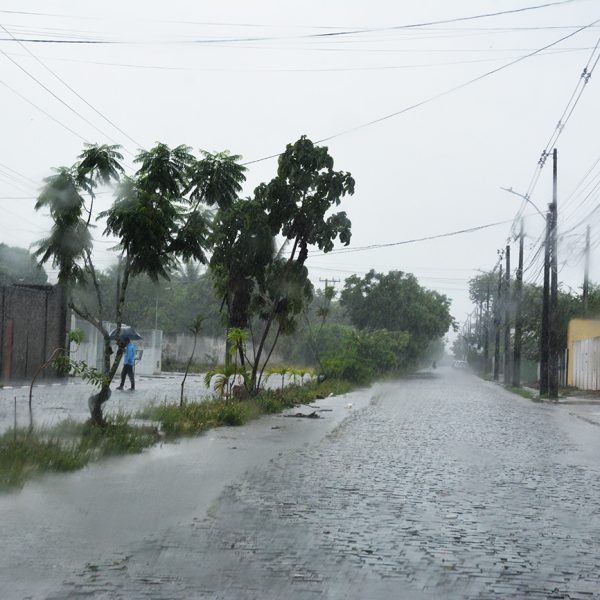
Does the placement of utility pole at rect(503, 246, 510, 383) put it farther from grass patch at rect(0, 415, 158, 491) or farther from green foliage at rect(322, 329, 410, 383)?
grass patch at rect(0, 415, 158, 491)

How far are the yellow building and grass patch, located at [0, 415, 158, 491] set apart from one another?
34274 mm

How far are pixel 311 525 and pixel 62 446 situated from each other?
5.32m

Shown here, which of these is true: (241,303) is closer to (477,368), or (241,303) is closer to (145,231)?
(145,231)

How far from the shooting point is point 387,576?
680cm

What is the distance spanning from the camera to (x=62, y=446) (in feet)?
42.5

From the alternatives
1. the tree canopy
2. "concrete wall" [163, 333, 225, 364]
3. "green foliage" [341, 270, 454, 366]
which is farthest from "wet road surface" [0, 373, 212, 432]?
"green foliage" [341, 270, 454, 366]

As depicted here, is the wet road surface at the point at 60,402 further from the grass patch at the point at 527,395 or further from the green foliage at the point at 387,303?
the green foliage at the point at 387,303

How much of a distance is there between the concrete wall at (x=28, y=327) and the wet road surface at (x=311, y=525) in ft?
63.4

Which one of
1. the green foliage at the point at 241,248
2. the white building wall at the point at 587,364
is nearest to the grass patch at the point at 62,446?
the green foliage at the point at 241,248

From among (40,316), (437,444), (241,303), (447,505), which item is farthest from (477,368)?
(447,505)

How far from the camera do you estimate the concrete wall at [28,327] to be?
33.6 metres

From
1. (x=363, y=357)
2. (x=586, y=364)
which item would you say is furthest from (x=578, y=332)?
(x=363, y=357)

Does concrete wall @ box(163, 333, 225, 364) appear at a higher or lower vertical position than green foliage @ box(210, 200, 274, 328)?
lower

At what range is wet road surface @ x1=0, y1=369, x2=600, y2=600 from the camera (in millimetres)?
6566
